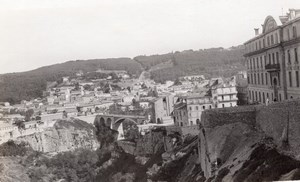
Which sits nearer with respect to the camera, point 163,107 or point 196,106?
point 196,106

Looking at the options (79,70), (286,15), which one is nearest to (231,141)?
(286,15)

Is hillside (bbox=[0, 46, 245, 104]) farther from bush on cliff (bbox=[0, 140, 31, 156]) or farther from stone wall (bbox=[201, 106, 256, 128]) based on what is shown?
stone wall (bbox=[201, 106, 256, 128])

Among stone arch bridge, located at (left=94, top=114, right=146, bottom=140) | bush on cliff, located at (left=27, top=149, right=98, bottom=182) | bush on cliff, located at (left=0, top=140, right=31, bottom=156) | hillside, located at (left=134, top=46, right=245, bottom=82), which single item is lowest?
bush on cliff, located at (left=27, top=149, right=98, bottom=182)

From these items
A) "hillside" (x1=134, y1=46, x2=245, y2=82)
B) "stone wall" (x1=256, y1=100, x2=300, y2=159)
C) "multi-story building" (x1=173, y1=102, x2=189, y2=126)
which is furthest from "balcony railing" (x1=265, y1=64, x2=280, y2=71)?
"hillside" (x1=134, y1=46, x2=245, y2=82)

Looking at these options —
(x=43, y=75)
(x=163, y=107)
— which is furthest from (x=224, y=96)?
(x=43, y=75)

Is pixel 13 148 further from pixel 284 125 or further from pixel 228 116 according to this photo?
pixel 284 125

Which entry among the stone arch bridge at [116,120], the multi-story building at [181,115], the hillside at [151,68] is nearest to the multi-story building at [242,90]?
the multi-story building at [181,115]

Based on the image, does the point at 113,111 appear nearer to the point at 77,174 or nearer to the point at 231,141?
the point at 77,174
